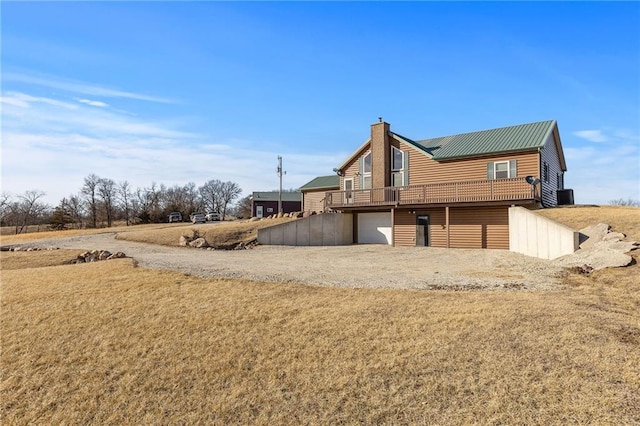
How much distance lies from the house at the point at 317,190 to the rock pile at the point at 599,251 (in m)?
22.2

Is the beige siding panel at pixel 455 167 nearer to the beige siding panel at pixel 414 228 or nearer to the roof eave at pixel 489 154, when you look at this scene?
the roof eave at pixel 489 154

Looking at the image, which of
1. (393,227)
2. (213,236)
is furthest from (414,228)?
(213,236)

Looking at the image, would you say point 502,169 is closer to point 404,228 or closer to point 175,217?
point 404,228

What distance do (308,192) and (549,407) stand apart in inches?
1291

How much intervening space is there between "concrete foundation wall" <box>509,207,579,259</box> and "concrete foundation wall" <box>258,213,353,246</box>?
397 inches

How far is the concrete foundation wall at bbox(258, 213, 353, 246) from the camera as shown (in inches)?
861

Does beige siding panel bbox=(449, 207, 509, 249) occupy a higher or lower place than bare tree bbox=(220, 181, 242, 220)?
lower

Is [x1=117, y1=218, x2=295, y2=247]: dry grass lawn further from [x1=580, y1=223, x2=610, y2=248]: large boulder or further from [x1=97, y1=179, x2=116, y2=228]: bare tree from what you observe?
[x1=97, y1=179, x2=116, y2=228]: bare tree

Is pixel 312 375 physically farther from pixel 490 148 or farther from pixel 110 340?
pixel 490 148

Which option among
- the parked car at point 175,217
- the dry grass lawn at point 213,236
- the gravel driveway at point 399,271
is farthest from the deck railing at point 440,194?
the parked car at point 175,217

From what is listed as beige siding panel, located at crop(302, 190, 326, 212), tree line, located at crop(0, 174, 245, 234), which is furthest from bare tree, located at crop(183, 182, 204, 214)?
beige siding panel, located at crop(302, 190, 326, 212)

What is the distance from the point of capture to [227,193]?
266 ft

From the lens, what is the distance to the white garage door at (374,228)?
23703 millimetres

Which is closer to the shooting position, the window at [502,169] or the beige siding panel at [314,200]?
the window at [502,169]
